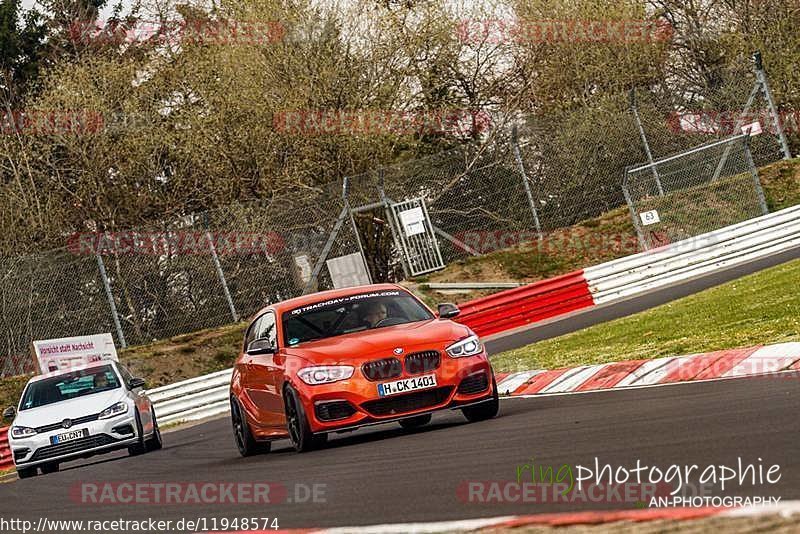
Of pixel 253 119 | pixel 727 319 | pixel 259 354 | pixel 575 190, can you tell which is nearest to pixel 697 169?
pixel 575 190

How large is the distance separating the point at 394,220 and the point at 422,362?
19.6 metres

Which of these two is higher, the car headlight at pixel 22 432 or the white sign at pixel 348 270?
the white sign at pixel 348 270

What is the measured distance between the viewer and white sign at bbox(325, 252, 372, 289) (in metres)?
30.4

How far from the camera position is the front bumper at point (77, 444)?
57.1ft

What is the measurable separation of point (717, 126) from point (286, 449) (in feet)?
75.0

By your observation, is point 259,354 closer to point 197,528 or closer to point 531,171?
point 197,528

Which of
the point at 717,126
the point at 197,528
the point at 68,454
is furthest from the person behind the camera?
the point at 717,126

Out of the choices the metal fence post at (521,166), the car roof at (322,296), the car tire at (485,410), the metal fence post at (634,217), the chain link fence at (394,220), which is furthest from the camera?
the metal fence post at (521,166)

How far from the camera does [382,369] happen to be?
457 inches

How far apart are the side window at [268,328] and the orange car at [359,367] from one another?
0.10ft

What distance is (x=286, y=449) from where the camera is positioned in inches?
522

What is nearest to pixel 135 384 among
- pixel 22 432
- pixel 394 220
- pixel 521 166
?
pixel 22 432

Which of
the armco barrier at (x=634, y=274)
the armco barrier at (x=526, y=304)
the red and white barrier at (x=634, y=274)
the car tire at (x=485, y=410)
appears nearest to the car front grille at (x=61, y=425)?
the car tire at (x=485, y=410)

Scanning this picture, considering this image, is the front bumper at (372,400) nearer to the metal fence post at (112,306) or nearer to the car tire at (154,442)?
the car tire at (154,442)
